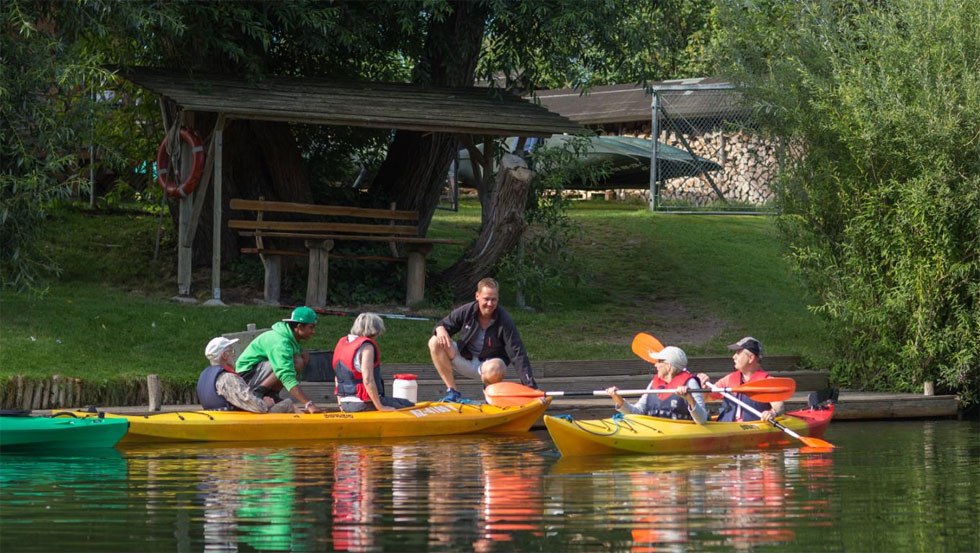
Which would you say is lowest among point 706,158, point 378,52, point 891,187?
point 891,187

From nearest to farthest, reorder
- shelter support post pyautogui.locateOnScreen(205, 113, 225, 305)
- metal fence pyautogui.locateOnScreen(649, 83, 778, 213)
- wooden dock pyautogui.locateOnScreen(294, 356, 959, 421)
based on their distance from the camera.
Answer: wooden dock pyautogui.locateOnScreen(294, 356, 959, 421)
shelter support post pyautogui.locateOnScreen(205, 113, 225, 305)
metal fence pyautogui.locateOnScreen(649, 83, 778, 213)

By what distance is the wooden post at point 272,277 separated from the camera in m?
20.3

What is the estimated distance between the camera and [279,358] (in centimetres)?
1344

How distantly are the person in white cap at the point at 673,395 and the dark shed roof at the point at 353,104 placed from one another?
762 centimetres

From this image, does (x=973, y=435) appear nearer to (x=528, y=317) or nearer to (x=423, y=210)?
(x=528, y=317)

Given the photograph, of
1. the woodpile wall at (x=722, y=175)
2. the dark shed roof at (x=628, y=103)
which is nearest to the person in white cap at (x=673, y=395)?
the dark shed roof at (x=628, y=103)

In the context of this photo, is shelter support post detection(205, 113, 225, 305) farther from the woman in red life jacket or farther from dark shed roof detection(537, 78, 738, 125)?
dark shed roof detection(537, 78, 738, 125)

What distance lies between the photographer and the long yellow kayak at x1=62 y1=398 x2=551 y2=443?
13125 mm

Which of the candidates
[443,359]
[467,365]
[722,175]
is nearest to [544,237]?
[467,365]

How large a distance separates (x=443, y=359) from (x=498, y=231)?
6757 mm

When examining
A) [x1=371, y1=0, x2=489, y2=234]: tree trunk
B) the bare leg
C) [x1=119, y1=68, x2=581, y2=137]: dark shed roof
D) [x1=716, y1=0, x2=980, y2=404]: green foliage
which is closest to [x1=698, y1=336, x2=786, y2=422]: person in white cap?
the bare leg

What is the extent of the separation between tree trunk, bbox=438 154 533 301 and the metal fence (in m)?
8.66

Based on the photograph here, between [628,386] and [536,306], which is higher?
[536,306]

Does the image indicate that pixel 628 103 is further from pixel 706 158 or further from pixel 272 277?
pixel 272 277
